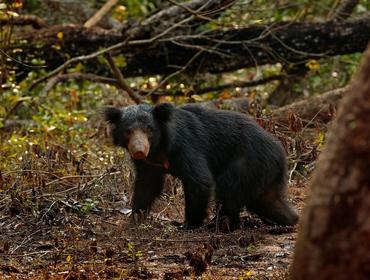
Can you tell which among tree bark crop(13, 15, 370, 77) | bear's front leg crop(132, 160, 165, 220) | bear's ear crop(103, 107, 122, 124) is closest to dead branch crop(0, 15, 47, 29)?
tree bark crop(13, 15, 370, 77)

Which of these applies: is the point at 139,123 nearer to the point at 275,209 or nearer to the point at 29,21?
the point at 275,209

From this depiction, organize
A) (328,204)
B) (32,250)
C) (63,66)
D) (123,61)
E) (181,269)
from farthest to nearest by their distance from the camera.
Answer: (123,61), (63,66), (32,250), (181,269), (328,204)

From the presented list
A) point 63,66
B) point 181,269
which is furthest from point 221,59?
point 181,269

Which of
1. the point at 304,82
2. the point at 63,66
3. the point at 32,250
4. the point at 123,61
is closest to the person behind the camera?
the point at 32,250

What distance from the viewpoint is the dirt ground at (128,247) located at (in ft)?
16.5

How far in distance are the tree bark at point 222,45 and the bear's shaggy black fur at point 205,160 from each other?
4112mm

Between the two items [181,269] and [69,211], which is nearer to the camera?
[181,269]

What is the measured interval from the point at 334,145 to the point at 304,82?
33.1ft

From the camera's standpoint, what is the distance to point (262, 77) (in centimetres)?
1272

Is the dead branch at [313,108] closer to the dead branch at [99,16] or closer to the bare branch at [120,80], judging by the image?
the bare branch at [120,80]

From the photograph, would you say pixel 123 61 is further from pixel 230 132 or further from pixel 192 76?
pixel 230 132

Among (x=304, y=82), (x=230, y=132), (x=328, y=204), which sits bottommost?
(x=304, y=82)

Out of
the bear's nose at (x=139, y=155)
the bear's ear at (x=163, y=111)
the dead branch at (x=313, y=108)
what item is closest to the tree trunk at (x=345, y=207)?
the bear's nose at (x=139, y=155)

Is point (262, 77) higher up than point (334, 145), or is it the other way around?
point (334, 145)
